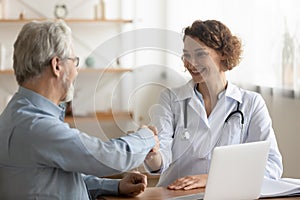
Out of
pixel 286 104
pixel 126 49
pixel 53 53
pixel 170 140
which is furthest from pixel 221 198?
pixel 286 104

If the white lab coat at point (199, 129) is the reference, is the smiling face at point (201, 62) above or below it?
above

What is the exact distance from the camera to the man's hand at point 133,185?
7.00 ft

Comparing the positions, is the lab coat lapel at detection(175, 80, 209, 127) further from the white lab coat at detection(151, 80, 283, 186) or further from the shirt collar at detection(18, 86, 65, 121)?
the shirt collar at detection(18, 86, 65, 121)

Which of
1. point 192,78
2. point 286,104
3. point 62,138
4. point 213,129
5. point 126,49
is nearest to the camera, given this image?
point 62,138

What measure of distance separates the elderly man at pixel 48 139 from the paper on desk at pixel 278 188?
0.48 m

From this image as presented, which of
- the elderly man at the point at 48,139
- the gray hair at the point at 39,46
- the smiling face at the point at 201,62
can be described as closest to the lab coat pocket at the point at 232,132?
the smiling face at the point at 201,62

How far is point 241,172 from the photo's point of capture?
203cm

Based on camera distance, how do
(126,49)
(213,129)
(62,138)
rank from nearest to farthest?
(62,138)
(126,49)
(213,129)

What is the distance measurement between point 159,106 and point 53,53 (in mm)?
444

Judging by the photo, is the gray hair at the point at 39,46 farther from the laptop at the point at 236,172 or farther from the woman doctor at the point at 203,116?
the laptop at the point at 236,172

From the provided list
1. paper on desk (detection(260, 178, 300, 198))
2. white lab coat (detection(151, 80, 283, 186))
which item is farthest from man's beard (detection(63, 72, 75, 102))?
paper on desk (detection(260, 178, 300, 198))

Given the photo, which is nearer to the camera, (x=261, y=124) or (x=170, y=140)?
(x=170, y=140)

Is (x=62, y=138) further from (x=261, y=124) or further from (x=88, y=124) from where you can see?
(x=261, y=124)

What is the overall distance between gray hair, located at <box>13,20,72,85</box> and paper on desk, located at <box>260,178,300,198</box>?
0.83m
